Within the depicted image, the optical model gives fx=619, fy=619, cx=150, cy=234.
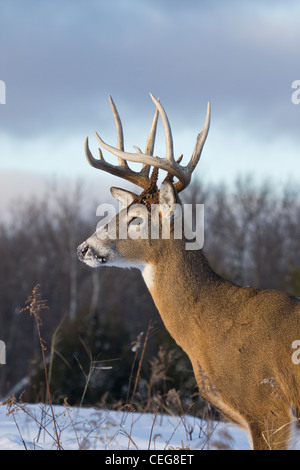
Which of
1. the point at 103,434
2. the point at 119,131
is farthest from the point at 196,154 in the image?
the point at 103,434

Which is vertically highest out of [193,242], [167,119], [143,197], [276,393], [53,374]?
[167,119]

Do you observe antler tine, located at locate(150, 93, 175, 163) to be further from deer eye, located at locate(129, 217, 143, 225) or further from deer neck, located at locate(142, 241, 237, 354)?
deer neck, located at locate(142, 241, 237, 354)

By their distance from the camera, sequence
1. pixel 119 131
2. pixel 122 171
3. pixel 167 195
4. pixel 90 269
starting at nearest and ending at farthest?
pixel 167 195 → pixel 122 171 → pixel 119 131 → pixel 90 269

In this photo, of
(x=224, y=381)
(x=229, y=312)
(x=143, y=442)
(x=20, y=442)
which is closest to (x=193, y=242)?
(x=229, y=312)

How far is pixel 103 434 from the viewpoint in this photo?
5.65 metres

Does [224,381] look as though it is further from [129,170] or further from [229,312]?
[129,170]

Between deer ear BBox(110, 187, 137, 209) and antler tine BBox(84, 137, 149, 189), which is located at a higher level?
antler tine BBox(84, 137, 149, 189)

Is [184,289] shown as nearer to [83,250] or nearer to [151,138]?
[83,250]

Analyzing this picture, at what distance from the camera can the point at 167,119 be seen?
19.7 ft

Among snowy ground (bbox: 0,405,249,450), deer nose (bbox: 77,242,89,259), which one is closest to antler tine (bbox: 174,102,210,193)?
deer nose (bbox: 77,242,89,259)

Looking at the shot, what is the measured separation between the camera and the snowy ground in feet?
15.9

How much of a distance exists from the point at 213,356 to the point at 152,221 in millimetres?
1469

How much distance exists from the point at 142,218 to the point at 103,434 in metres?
2.04
